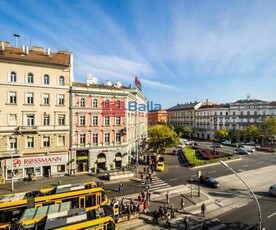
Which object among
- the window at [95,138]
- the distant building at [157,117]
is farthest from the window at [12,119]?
the distant building at [157,117]

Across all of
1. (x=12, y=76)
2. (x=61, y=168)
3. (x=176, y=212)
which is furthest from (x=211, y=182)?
(x=12, y=76)

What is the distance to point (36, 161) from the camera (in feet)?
112

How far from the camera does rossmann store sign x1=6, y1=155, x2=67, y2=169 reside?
106ft

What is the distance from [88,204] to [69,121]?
69.2 ft

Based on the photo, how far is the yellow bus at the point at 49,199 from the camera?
1622cm

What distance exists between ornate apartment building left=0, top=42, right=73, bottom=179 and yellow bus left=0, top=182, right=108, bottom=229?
1712cm

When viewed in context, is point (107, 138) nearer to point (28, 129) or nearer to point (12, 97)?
point (28, 129)

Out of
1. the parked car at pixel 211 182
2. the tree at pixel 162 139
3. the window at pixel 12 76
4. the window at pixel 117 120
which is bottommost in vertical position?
the parked car at pixel 211 182

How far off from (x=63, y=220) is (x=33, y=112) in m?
26.1

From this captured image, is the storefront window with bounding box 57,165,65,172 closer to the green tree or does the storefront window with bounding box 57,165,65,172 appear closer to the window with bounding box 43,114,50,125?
the window with bounding box 43,114,50,125

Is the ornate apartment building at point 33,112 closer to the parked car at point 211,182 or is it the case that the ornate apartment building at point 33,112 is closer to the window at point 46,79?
the window at point 46,79

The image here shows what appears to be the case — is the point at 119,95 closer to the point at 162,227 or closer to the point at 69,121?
the point at 69,121

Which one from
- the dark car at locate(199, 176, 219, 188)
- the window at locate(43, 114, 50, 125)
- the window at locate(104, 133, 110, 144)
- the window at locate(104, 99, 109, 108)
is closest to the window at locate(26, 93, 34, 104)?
the window at locate(43, 114, 50, 125)

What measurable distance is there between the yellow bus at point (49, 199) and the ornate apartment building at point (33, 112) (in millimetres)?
17122
